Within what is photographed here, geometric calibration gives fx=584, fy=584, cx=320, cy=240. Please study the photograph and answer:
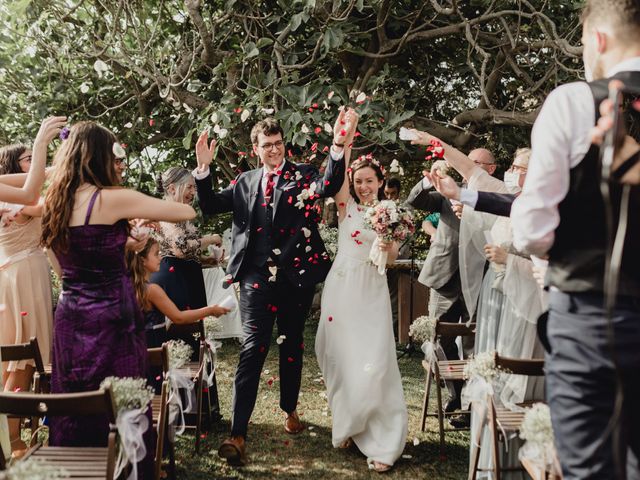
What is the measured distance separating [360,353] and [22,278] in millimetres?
2536

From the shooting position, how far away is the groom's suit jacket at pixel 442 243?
16.4 feet

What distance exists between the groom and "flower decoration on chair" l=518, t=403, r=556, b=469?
7.05ft

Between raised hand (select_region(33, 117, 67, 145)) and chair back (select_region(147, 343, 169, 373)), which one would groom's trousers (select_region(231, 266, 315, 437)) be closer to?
chair back (select_region(147, 343, 169, 373))

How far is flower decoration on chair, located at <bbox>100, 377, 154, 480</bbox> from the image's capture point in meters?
2.33

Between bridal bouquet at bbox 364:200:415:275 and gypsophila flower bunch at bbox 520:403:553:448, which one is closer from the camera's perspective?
gypsophila flower bunch at bbox 520:403:553:448

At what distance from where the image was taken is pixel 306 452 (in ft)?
13.4

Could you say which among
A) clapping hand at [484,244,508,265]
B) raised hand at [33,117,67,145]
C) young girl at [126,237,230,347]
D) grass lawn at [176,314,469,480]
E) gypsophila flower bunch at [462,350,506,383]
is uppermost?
raised hand at [33,117,67,145]

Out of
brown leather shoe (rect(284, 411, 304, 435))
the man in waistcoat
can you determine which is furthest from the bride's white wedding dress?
the man in waistcoat

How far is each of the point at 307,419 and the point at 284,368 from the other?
0.68 m

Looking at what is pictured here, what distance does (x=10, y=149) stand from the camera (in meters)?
4.21

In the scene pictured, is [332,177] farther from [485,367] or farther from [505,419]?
[505,419]

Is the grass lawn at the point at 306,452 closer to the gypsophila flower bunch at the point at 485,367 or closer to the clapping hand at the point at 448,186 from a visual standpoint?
the gypsophila flower bunch at the point at 485,367

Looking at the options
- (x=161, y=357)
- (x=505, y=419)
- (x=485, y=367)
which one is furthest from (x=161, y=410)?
(x=505, y=419)

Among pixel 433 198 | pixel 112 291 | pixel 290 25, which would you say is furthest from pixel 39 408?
pixel 290 25
